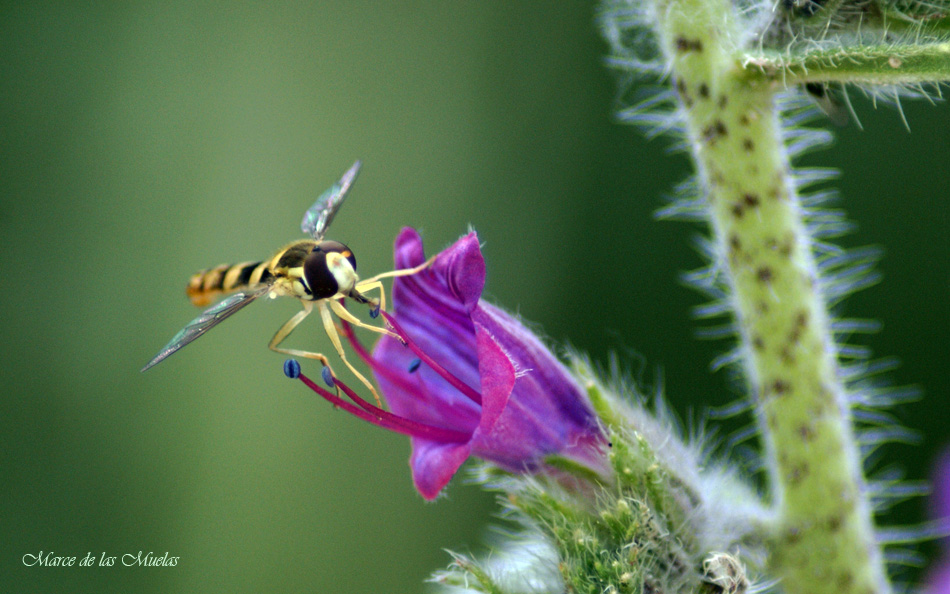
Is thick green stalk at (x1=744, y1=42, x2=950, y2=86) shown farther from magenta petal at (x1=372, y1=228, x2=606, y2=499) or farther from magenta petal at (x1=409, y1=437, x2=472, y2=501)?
magenta petal at (x1=409, y1=437, x2=472, y2=501)

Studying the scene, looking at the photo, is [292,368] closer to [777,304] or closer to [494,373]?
[494,373]

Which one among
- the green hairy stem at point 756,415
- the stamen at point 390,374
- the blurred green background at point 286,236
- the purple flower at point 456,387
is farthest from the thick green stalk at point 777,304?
the blurred green background at point 286,236

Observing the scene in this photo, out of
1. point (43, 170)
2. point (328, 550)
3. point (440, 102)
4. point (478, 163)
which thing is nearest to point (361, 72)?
point (440, 102)

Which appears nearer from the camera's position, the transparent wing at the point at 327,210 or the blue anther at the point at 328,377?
the blue anther at the point at 328,377

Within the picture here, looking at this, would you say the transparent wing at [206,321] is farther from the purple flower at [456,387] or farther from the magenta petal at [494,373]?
the magenta petal at [494,373]

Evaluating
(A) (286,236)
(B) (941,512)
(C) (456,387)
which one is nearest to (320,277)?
(C) (456,387)

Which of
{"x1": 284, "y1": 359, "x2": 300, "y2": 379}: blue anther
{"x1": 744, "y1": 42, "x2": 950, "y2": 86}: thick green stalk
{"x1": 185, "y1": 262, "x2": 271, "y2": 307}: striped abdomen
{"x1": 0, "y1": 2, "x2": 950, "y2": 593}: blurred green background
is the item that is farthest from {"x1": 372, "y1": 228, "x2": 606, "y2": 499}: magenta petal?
{"x1": 0, "y1": 2, "x2": 950, "y2": 593}: blurred green background

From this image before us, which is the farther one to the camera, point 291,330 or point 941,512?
point 941,512
